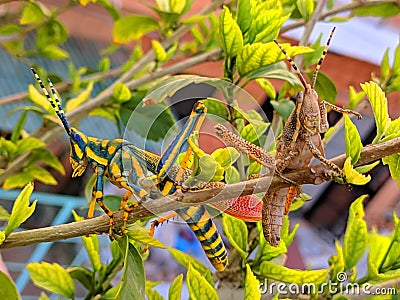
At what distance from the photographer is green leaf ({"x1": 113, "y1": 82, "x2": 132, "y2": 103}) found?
1.94ft

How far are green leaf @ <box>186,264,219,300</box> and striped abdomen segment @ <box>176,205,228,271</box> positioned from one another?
0.02m

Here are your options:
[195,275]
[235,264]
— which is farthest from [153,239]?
[235,264]

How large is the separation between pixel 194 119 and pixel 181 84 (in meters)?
0.11

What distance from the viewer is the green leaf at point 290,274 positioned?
0.40 meters

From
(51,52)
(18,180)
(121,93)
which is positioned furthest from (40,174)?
(51,52)

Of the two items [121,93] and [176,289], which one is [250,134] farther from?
[121,93]

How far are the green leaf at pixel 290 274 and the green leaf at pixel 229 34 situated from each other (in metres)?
0.17

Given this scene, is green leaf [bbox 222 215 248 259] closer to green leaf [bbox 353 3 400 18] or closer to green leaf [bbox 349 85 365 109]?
green leaf [bbox 349 85 365 109]

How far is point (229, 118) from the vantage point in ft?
1.39

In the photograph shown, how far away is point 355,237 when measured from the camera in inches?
17.7

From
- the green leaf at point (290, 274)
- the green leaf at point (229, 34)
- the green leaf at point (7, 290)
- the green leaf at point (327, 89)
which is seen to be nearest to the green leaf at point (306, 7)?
the green leaf at point (327, 89)

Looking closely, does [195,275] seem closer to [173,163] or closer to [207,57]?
[173,163]

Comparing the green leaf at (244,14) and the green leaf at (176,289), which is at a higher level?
the green leaf at (244,14)

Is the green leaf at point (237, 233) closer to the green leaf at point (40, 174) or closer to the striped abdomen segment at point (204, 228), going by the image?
the striped abdomen segment at point (204, 228)
